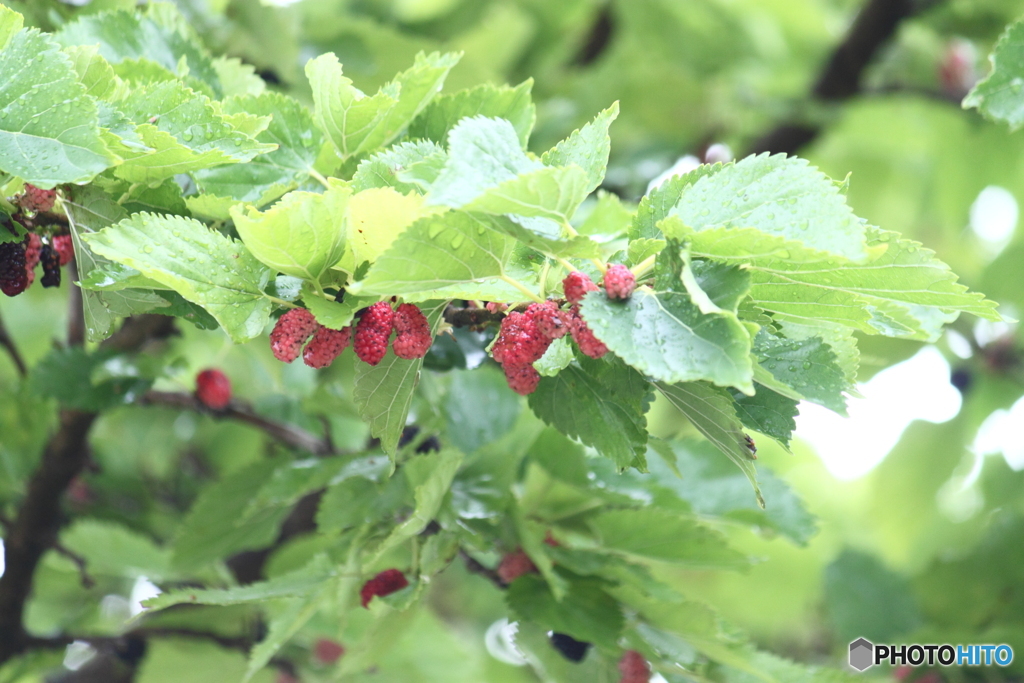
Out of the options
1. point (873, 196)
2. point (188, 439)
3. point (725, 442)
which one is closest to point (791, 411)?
point (725, 442)

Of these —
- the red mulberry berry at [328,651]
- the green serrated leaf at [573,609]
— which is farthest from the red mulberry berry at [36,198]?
the red mulberry berry at [328,651]

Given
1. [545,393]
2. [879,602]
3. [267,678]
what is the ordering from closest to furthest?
[545,393]
[267,678]
[879,602]

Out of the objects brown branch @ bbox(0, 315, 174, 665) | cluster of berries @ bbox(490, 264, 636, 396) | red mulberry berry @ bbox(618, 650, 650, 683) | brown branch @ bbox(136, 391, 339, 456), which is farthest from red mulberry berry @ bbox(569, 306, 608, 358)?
brown branch @ bbox(0, 315, 174, 665)

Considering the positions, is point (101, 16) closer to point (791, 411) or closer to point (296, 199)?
point (296, 199)

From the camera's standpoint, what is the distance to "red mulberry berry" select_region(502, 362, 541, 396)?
542 mm

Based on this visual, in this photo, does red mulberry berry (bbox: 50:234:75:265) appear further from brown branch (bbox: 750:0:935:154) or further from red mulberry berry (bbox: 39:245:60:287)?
brown branch (bbox: 750:0:935:154)

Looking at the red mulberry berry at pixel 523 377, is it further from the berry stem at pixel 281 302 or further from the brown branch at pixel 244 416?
the brown branch at pixel 244 416

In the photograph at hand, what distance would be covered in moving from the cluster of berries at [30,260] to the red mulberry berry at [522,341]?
12.4 inches

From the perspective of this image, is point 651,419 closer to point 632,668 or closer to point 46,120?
point 632,668

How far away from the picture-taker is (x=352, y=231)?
0.49 metres

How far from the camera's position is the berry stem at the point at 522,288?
19.8 inches

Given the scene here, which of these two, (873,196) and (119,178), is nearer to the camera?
(119,178)

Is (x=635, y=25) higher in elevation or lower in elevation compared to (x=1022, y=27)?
higher

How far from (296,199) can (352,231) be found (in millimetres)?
35
